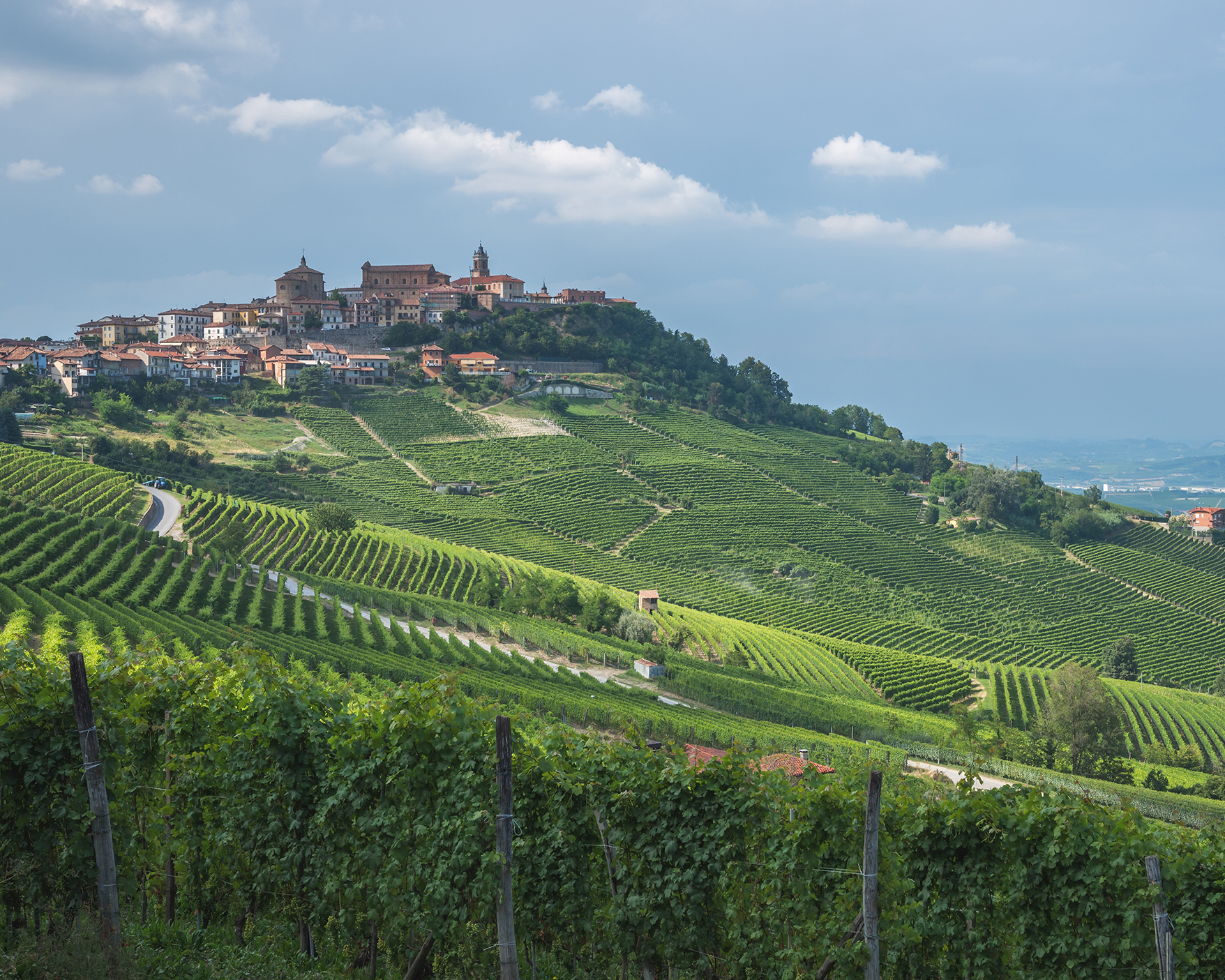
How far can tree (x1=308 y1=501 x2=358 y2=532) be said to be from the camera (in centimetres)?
4762

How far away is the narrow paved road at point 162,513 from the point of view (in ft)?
143

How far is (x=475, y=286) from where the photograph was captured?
11138cm

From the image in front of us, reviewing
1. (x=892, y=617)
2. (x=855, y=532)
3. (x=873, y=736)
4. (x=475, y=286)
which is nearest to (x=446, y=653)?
(x=873, y=736)

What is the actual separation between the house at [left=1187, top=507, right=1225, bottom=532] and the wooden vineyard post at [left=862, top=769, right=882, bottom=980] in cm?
9350

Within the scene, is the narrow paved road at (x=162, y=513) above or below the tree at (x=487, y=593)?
above

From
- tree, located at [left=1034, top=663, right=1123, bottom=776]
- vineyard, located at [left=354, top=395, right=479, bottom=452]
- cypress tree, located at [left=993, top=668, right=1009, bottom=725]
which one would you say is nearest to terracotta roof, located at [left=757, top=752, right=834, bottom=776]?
tree, located at [left=1034, top=663, right=1123, bottom=776]

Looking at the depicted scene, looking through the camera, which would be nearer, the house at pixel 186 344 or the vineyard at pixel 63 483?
the vineyard at pixel 63 483

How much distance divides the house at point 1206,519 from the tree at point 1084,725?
5968 centimetres

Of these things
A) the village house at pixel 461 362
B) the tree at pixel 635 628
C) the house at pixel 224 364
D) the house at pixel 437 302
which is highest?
the house at pixel 437 302

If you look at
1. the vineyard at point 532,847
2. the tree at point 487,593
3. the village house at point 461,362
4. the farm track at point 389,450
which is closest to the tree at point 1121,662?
the tree at point 487,593

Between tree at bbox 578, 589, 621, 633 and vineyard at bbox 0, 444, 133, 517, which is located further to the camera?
vineyard at bbox 0, 444, 133, 517

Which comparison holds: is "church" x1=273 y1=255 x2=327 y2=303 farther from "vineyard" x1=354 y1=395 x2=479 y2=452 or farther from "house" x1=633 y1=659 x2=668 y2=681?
"house" x1=633 y1=659 x2=668 y2=681

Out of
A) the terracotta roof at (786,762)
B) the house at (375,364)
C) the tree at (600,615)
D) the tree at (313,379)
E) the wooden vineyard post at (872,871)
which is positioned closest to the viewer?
the wooden vineyard post at (872,871)

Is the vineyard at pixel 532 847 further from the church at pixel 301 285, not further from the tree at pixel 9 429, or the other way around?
the church at pixel 301 285
